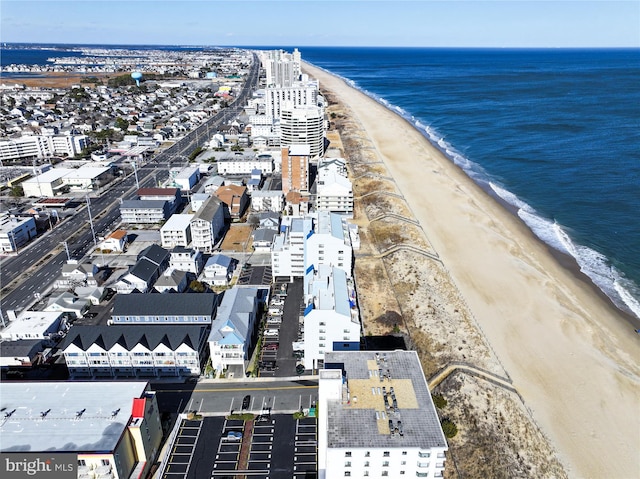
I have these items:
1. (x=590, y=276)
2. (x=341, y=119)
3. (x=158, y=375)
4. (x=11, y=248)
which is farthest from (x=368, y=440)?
(x=341, y=119)

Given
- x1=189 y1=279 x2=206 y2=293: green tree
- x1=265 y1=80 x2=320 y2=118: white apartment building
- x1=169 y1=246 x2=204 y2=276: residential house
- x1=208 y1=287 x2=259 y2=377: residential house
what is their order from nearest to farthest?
x1=208 y1=287 x2=259 y2=377: residential house → x1=189 y1=279 x2=206 y2=293: green tree → x1=169 y1=246 x2=204 y2=276: residential house → x1=265 y1=80 x2=320 y2=118: white apartment building

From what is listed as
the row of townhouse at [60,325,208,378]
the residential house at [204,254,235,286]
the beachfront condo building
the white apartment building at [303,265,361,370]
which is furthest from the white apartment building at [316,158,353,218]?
the row of townhouse at [60,325,208,378]

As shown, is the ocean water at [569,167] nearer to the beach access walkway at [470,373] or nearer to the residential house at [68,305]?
the beach access walkway at [470,373]

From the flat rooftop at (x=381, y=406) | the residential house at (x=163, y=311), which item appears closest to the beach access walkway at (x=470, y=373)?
the flat rooftop at (x=381, y=406)

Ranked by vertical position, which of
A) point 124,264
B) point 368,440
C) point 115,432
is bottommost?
point 124,264

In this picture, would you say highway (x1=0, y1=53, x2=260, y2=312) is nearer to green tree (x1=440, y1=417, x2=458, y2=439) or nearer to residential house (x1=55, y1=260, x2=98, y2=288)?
residential house (x1=55, y1=260, x2=98, y2=288)

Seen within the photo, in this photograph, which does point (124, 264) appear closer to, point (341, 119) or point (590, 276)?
point (590, 276)

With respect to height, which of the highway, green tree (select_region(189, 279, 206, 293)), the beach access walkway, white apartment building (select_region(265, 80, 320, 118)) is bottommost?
the highway
